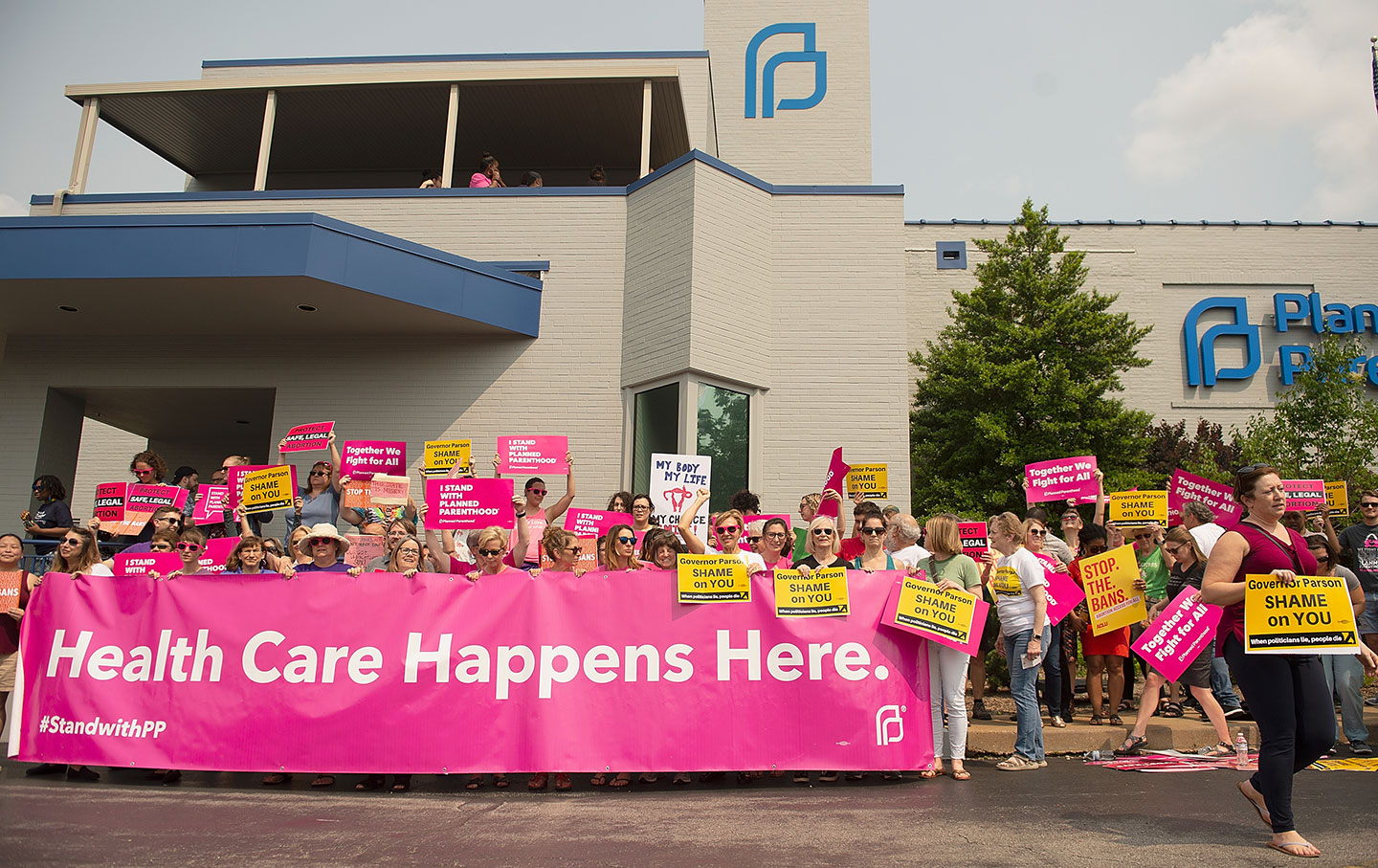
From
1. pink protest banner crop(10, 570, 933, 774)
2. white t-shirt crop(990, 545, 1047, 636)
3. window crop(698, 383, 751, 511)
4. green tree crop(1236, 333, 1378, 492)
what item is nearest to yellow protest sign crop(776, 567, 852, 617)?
pink protest banner crop(10, 570, 933, 774)

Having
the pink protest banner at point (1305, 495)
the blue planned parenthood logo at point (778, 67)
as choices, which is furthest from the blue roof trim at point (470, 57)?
the pink protest banner at point (1305, 495)

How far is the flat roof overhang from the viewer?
1225 cm

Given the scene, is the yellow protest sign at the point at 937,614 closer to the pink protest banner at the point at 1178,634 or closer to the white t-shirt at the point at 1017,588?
the white t-shirt at the point at 1017,588

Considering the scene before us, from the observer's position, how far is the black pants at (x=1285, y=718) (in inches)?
180

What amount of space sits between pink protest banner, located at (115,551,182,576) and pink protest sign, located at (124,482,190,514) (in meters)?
2.60

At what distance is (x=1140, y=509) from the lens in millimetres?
9602

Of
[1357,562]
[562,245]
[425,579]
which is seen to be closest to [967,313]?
[562,245]

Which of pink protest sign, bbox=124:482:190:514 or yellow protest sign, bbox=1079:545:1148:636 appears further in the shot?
pink protest sign, bbox=124:482:190:514

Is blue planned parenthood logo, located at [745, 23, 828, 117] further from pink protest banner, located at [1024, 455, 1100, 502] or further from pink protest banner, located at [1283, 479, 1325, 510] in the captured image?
pink protest banner, located at [1283, 479, 1325, 510]

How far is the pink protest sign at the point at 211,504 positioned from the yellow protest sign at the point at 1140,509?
31.3ft

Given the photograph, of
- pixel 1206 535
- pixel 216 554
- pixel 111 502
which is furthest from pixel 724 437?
pixel 111 502

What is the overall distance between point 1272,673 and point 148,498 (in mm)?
10594

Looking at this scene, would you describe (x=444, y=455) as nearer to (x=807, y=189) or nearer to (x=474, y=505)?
(x=474, y=505)

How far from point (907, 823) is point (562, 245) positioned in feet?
36.3
